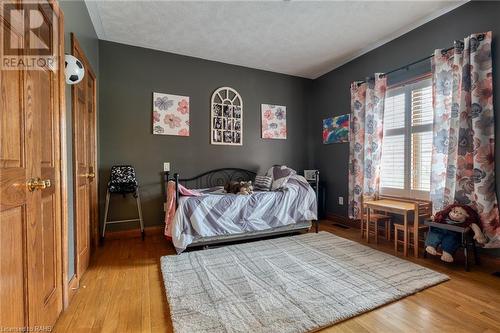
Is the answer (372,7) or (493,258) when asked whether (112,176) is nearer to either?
(372,7)

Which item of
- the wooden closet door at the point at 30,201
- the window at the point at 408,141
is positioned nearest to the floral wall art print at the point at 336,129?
the window at the point at 408,141

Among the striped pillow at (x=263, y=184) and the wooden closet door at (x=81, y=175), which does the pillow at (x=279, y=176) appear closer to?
the striped pillow at (x=263, y=184)

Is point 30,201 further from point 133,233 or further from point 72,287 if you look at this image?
point 133,233

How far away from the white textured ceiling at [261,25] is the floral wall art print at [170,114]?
26.7 inches

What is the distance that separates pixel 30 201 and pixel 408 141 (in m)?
3.49

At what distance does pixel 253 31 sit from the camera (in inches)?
111

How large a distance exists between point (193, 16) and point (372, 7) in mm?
1851

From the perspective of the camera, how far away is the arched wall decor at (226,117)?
3658 millimetres

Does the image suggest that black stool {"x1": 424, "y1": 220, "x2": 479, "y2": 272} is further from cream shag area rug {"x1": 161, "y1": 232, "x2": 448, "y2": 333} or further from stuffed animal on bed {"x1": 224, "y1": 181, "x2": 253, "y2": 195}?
stuffed animal on bed {"x1": 224, "y1": 181, "x2": 253, "y2": 195}

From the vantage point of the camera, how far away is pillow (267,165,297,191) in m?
3.26

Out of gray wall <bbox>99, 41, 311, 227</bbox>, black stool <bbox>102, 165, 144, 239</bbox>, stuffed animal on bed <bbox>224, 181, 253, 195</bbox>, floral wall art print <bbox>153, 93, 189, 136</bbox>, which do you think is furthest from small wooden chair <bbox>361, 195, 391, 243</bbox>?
black stool <bbox>102, 165, 144, 239</bbox>

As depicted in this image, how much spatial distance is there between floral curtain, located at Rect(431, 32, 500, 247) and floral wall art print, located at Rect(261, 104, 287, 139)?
2184mm

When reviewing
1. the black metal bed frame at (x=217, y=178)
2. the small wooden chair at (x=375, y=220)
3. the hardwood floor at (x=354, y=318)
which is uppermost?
the black metal bed frame at (x=217, y=178)

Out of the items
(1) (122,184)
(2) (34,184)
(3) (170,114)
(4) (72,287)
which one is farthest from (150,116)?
(2) (34,184)
